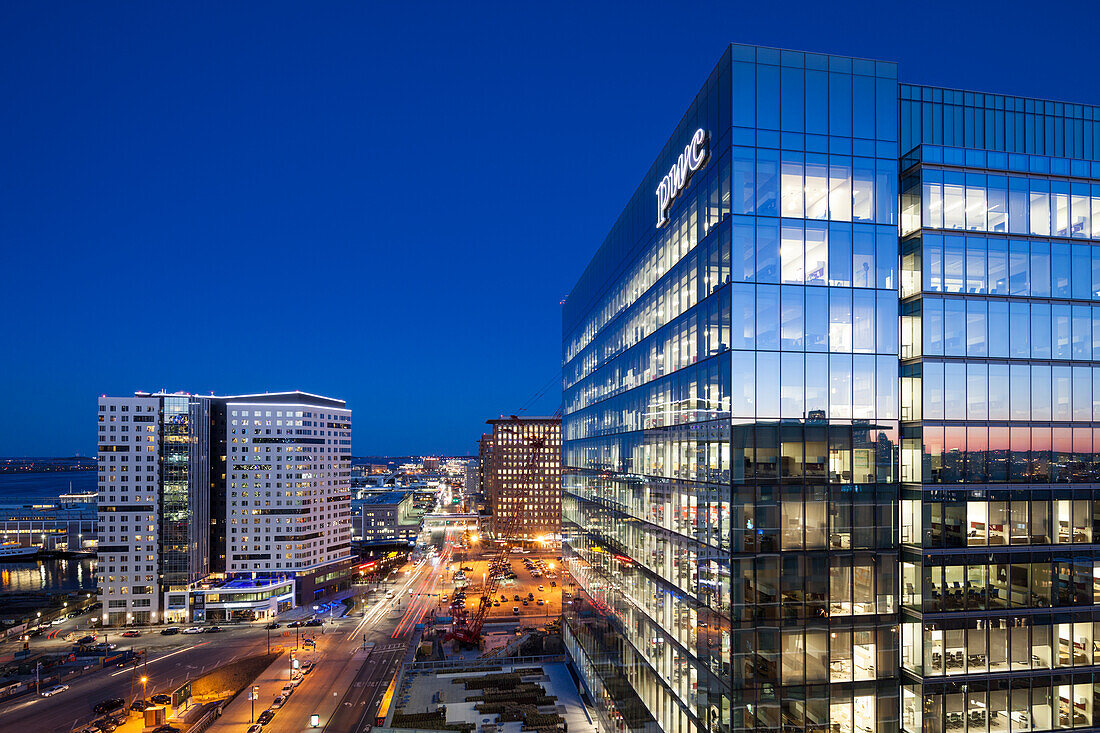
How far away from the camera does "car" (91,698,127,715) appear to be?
7894 cm

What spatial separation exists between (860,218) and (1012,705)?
25626 millimetres

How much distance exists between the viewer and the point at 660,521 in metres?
42.0

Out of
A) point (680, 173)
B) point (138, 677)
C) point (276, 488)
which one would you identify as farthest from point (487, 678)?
point (276, 488)

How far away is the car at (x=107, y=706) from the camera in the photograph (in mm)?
78938

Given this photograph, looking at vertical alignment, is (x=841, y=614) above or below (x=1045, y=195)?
below

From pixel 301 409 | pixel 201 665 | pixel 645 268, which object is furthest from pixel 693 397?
pixel 301 409

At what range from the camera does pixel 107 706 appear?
80.0 meters

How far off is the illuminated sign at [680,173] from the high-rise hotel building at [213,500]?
414ft

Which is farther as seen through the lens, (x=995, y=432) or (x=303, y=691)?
(x=303, y=691)

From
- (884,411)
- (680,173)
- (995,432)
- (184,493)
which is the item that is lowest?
(184,493)

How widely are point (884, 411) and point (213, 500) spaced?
15213 centimetres

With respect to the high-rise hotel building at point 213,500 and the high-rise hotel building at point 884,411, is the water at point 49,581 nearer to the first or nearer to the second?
the high-rise hotel building at point 213,500

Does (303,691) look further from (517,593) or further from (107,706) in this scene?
(517,593)

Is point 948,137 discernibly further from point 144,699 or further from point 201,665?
point 201,665
